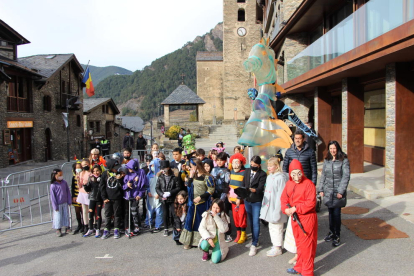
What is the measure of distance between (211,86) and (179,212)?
52132 millimetres

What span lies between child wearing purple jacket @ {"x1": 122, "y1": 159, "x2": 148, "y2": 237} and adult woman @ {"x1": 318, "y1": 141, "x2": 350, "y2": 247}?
3477mm

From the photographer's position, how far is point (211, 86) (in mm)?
57438

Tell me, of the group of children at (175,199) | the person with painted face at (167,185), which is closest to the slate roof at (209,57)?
the group of children at (175,199)

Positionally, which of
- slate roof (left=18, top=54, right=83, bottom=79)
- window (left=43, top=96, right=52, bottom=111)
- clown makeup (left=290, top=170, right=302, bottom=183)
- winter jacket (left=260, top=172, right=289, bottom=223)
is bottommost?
winter jacket (left=260, top=172, right=289, bottom=223)

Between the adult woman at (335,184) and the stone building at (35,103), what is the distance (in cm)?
1744

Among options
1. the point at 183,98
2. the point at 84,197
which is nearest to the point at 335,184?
the point at 84,197

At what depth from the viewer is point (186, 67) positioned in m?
139

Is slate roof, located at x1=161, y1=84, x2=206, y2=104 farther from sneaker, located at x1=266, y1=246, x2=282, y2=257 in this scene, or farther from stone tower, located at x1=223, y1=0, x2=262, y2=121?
sneaker, located at x1=266, y1=246, x2=282, y2=257

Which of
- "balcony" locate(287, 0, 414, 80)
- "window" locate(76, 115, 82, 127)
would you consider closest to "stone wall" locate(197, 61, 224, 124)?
"window" locate(76, 115, 82, 127)

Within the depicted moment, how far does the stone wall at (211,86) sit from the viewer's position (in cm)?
5703

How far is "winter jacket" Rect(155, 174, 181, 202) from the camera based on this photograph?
21.4 feet

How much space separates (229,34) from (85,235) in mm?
48967

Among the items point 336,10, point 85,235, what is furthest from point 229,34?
point 85,235

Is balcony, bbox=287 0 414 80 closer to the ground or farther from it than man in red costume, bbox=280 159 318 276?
farther from it
